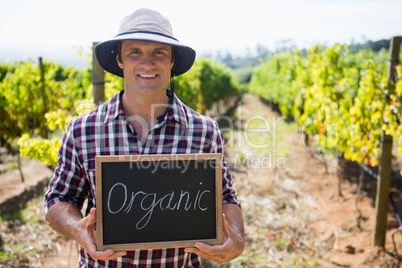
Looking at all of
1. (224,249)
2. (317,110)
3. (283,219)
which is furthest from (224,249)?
(317,110)

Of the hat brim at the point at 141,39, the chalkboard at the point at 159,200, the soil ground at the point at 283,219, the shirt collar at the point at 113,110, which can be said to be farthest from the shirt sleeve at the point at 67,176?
the soil ground at the point at 283,219

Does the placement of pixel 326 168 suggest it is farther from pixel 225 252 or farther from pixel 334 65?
pixel 225 252

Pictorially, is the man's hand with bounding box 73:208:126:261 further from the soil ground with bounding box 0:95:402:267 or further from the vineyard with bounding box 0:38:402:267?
the soil ground with bounding box 0:95:402:267

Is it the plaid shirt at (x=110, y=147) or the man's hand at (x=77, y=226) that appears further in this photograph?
the plaid shirt at (x=110, y=147)

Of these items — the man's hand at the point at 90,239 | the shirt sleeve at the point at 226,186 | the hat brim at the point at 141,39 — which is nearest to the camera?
the man's hand at the point at 90,239

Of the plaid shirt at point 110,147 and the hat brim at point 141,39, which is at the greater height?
the hat brim at point 141,39

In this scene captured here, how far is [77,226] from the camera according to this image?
1.47m

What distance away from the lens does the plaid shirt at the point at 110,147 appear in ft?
5.45

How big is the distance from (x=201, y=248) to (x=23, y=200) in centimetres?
598

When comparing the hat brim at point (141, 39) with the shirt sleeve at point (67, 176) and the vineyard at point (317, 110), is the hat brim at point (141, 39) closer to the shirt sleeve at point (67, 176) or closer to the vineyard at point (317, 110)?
the shirt sleeve at point (67, 176)

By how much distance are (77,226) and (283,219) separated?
489 cm

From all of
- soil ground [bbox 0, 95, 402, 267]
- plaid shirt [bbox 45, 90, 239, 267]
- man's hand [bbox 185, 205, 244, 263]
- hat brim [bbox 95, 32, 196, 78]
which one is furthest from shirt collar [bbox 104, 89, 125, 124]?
soil ground [bbox 0, 95, 402, 267]

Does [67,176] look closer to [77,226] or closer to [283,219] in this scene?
[77,226]

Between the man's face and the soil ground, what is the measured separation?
2.73m
